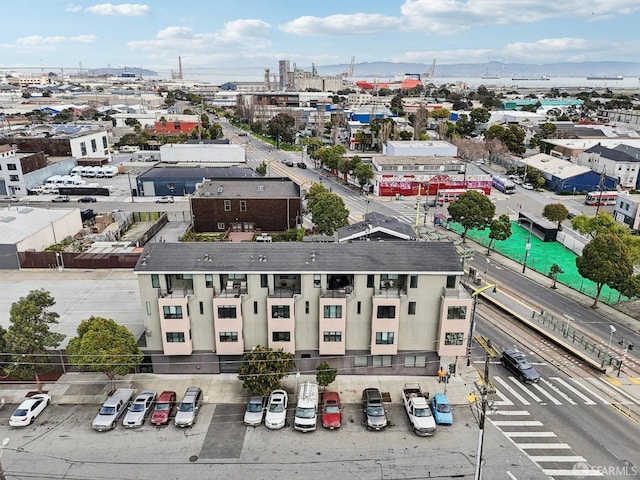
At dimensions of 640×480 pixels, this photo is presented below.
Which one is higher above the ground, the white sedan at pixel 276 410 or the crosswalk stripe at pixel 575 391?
the white sedan at pixel 276 410

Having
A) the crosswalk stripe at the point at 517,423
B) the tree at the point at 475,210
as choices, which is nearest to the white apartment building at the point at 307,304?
the crosswalk stripe at the point at 517,423

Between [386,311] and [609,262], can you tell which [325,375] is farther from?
[609,262]

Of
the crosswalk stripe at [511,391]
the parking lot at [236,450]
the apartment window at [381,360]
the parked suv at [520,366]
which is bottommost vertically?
the crosswalk stripe at [511,391]

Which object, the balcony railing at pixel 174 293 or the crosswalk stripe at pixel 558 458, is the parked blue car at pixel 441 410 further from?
the balcony railing at pixel 174 293

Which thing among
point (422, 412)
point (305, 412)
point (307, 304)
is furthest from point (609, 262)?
point (305, 412)

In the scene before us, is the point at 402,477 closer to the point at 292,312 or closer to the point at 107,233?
the point at 292,312
